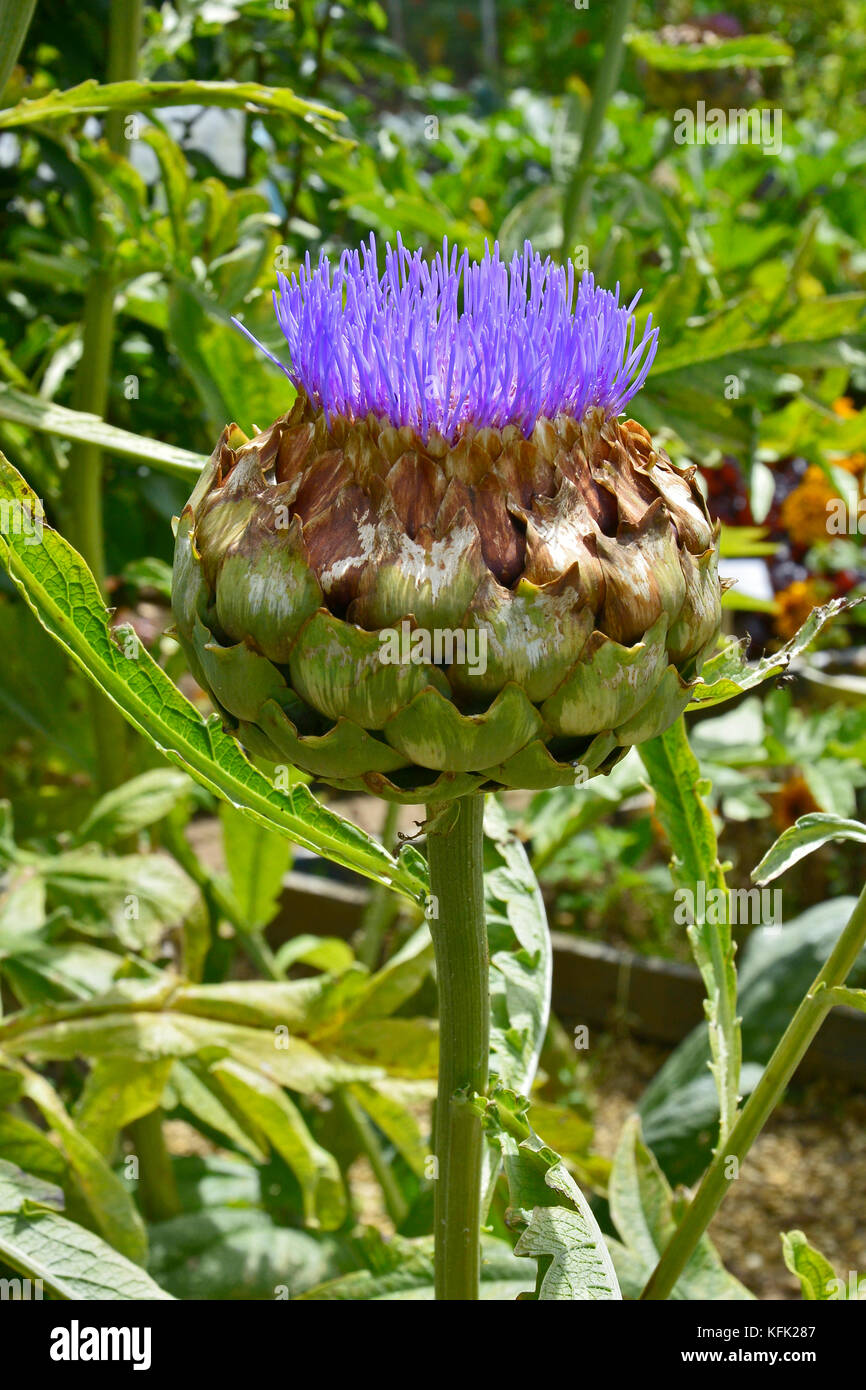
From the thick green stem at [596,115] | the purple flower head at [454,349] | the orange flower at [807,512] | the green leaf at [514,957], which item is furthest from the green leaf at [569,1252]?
the orange flower at [807,512]

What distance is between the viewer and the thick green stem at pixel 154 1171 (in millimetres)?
1258

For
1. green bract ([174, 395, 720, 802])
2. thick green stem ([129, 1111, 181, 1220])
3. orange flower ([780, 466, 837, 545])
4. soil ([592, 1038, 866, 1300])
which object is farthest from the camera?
orange flower ([780, 466, 837, 545])

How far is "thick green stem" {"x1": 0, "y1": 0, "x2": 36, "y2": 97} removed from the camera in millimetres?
805

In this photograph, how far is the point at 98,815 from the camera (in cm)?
117

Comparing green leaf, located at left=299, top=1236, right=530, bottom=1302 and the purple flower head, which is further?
green leaf, located at left=299, top=1236, right=530, bottom=1302

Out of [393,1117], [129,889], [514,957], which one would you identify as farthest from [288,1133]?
[514,957]

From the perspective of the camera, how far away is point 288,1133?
3.45ft

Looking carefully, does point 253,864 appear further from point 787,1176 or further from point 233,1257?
point 787,1176

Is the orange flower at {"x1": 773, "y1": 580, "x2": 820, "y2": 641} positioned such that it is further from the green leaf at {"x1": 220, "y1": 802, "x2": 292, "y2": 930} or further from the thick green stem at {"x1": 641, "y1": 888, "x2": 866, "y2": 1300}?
the thick green stem at {"x1": 641, "y1": 888, "x2": 866, "y2": 1300}

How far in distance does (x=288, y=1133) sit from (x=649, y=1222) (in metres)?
0.30

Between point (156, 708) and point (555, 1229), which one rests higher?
point (156, 708)

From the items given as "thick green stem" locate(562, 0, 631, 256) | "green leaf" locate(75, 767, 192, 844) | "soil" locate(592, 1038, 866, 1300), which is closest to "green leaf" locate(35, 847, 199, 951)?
"green leaf" locate(75, 767, 192, 844)

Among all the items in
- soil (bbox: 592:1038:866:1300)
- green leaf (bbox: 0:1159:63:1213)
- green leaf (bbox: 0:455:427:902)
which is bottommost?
soil (bbox: 592:1038:866:1300)

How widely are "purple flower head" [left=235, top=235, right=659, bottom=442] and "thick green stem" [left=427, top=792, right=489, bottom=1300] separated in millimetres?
185
